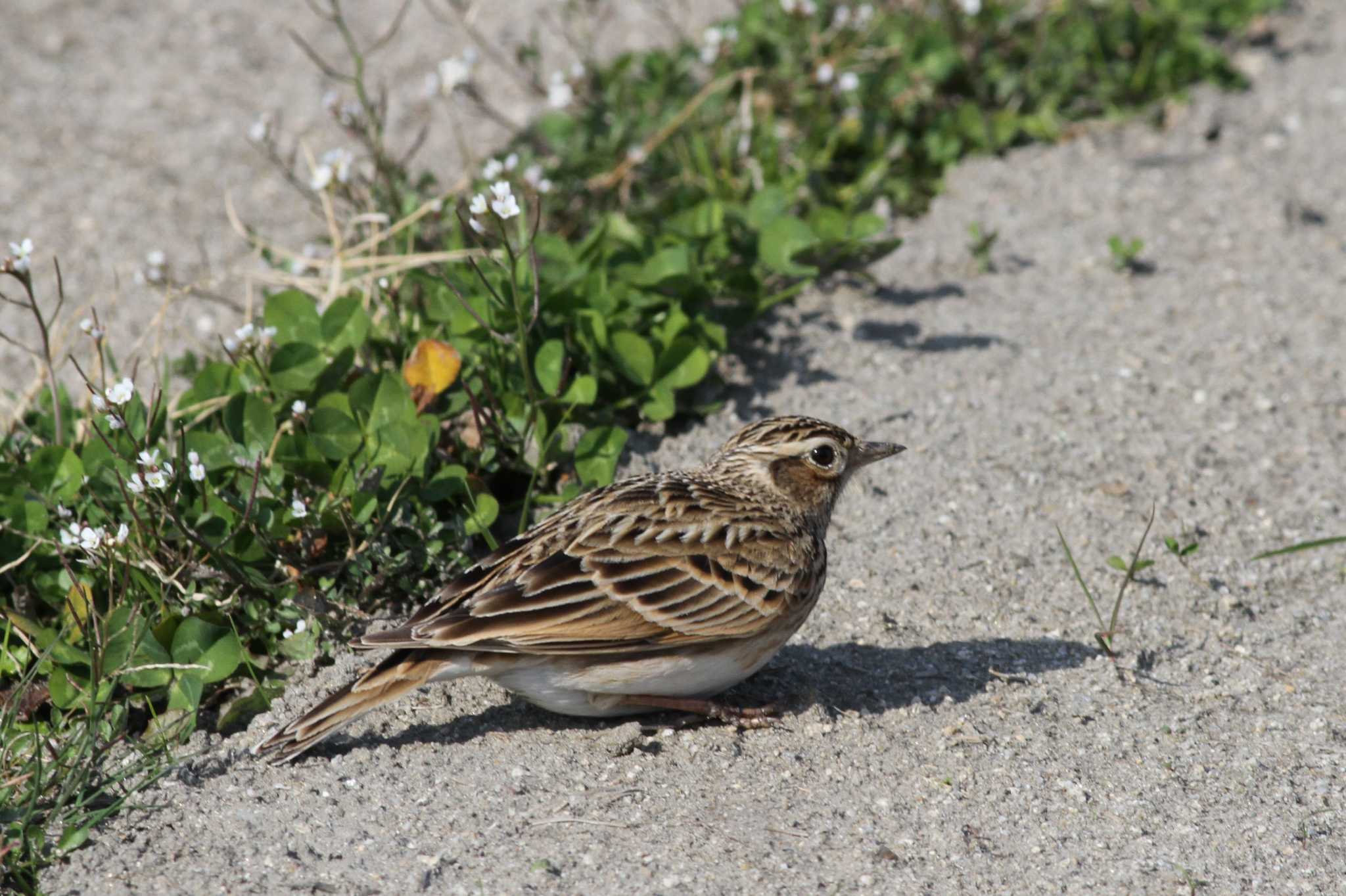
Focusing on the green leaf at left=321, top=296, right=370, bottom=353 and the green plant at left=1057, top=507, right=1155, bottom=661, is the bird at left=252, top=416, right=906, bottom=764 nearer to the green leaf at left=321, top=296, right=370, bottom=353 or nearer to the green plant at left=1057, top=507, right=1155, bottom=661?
the green plant at left=1057, top=507, right=1155, bottom=661

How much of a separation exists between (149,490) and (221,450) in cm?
59

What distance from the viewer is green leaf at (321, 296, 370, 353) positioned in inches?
273

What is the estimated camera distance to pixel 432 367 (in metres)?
6.80

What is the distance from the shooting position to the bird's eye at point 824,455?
588 cm

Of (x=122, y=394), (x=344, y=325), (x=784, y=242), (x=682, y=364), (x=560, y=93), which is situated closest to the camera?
(x=122, y=394)

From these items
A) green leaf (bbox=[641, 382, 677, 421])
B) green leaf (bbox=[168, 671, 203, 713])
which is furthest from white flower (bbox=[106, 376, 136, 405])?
green leaf (bbox=[641, 382, 677, 421])

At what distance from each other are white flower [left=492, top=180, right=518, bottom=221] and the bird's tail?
1.59 m

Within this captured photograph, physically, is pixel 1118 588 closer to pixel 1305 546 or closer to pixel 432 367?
pixel 1305 546

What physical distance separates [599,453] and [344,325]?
4.42 feet

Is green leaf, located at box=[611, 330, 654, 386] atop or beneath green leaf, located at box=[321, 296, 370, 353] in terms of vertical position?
beneath

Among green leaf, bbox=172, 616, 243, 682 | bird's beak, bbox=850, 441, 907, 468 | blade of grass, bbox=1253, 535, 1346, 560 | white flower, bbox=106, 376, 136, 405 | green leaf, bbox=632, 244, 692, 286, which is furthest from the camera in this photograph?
green leaf, bbox=632, 244, 692, 286

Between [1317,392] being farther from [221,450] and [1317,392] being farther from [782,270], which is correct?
[221,450]

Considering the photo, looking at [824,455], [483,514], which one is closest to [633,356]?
[483,514]

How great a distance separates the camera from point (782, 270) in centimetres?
770
